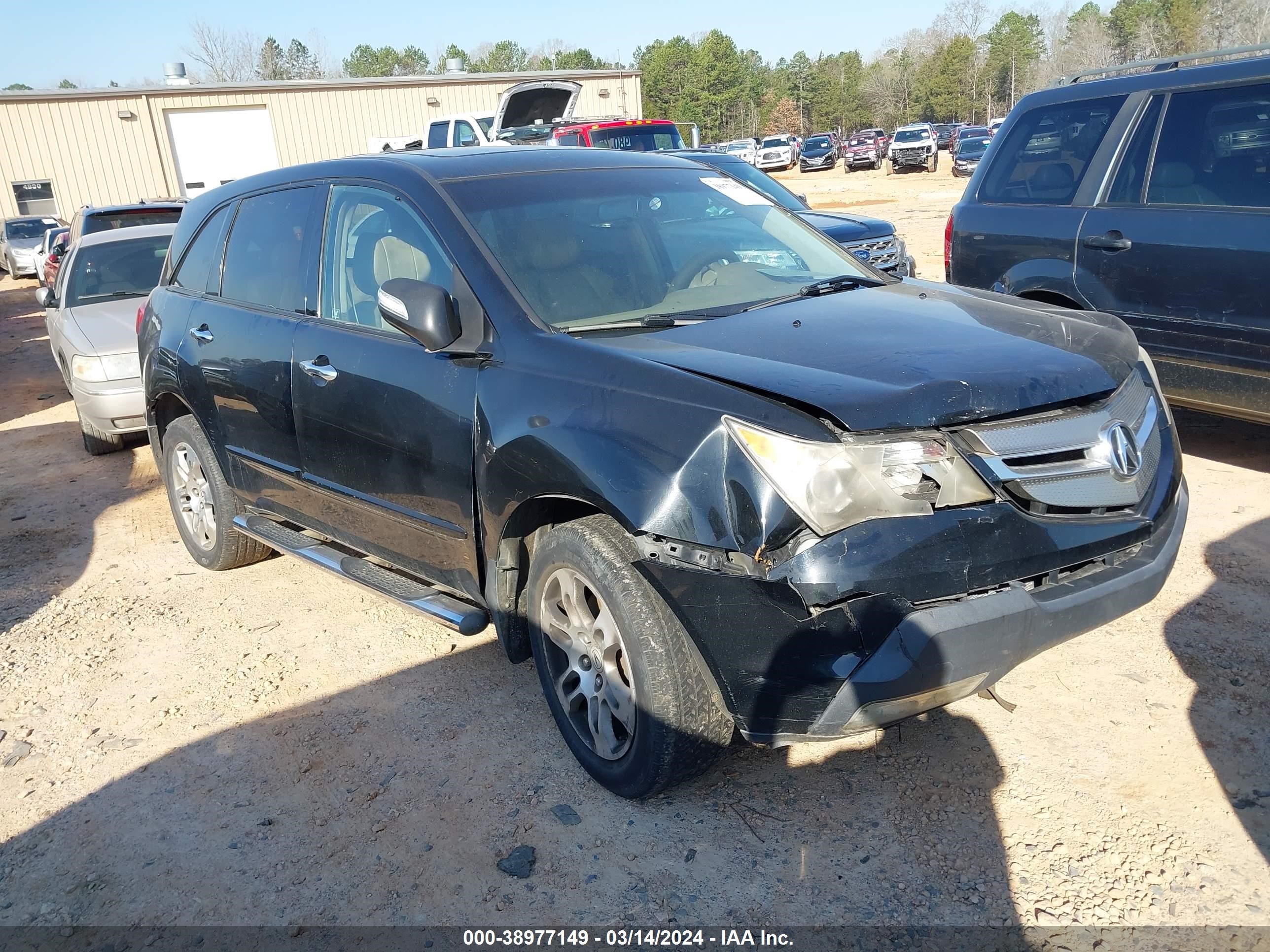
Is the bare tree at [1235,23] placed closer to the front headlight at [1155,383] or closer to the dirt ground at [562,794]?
the front headlight at [1155,383]

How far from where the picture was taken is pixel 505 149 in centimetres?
424

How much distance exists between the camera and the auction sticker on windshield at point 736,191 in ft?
13.9

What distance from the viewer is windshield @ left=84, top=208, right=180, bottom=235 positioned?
37.4 feet

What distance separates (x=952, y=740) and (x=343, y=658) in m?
2.43

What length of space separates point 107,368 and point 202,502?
292 cm

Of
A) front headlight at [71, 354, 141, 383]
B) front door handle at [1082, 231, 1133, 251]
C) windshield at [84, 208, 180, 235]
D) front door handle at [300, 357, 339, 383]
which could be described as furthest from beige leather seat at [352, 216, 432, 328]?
windshield at [84, 208, 180, 235]

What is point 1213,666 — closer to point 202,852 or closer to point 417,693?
point 417,693

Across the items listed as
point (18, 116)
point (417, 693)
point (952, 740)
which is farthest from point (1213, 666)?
point (18, 116)

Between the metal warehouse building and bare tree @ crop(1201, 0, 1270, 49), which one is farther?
bare tree @ crop(1201, 0, 1270, 49)

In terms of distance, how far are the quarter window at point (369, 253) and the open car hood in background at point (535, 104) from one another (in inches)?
594

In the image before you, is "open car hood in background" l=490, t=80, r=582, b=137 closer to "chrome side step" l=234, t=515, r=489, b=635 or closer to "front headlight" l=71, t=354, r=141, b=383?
"front headlight" l=71, t=354, r=141, b=383

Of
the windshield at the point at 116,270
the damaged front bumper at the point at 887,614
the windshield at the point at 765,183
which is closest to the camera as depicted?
the damaged front bumper at the point at 887,614

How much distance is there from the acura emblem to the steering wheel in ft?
4.93

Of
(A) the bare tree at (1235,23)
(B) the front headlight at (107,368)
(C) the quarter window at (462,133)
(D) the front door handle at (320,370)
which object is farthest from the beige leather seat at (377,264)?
(A) the bare tree at (1235,23)
